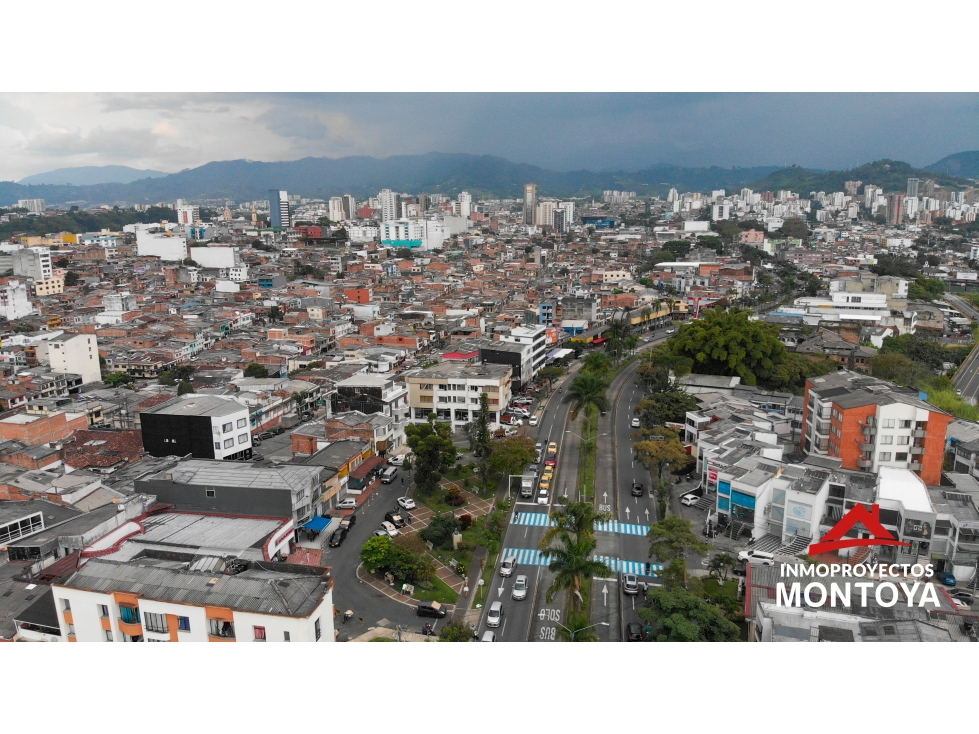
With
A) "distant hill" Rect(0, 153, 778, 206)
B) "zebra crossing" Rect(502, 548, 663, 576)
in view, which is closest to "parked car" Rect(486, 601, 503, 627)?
"zebra crossing" Rect(502, 548, 663, 576)

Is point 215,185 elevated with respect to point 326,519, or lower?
elevated

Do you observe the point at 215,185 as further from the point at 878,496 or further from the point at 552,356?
the point at 878,496

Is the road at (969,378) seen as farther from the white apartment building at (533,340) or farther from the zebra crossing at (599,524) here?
the zebra crossing at (599,524)

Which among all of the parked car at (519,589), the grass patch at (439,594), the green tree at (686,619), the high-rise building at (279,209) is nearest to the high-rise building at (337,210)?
the high-rise building at (279,209)

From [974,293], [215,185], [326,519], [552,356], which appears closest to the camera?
[326,519]

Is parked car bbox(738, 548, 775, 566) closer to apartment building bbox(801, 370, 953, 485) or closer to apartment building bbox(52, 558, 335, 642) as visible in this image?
apartment building bbox(801, 370, 953, 485)

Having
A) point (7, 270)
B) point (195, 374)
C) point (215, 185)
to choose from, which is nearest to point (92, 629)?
point (195, 374)
